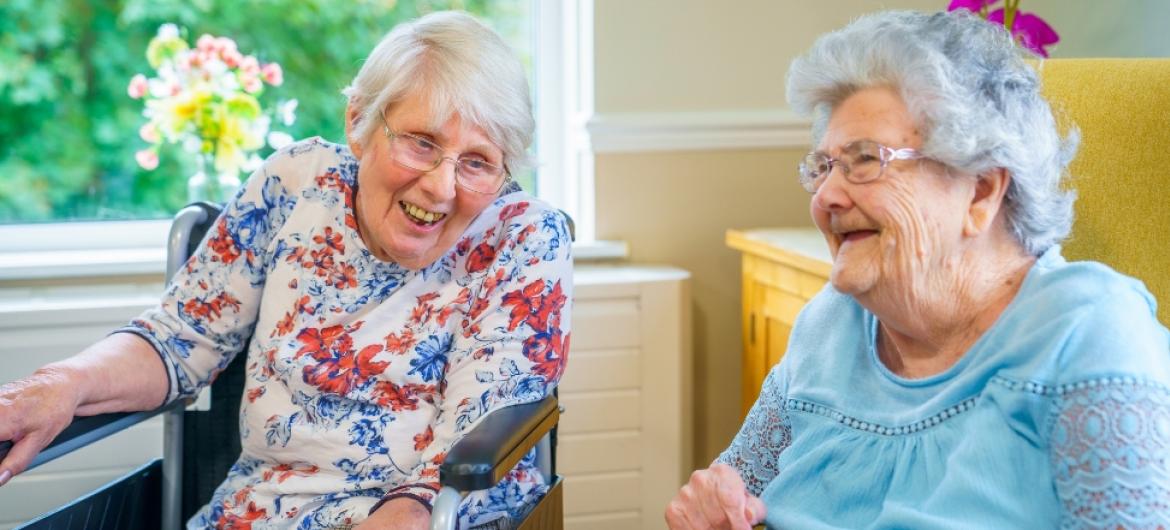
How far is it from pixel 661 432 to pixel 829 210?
1.38 meters

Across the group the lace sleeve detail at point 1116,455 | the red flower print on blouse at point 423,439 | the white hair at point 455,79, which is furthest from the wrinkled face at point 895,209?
the red flower print on blouse at point 423,439

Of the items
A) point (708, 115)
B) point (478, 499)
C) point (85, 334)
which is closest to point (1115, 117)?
point (478, 499)

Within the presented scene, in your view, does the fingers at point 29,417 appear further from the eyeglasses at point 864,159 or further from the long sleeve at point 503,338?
the eyeglasses at point 864,159

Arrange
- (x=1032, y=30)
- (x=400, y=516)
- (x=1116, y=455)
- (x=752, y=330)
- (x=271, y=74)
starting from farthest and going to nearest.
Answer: (x=271, y=74), (x=752, y=330), (x=1032, y=30), (x=400, y=516), (x=1116, y=455)

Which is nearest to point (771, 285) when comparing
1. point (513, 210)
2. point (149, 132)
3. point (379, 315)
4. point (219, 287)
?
point (513, 210)

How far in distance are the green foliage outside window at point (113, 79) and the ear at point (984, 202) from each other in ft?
6.06

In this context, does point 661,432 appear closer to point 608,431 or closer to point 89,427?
point 608,431

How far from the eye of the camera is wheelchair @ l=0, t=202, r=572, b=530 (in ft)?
4.63

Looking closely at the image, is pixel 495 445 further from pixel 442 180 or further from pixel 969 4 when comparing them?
pixel 969 4

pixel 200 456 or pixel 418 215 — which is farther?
pixel 200 456

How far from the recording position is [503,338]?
163 cm

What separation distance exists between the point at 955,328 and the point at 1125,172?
43 centimetres

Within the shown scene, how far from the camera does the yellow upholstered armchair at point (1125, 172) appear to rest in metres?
1.63

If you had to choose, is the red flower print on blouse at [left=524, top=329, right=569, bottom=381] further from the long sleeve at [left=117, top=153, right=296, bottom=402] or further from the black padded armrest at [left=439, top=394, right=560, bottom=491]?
the long sleeve at [left=117, top=153, right=296, bottom=402]
